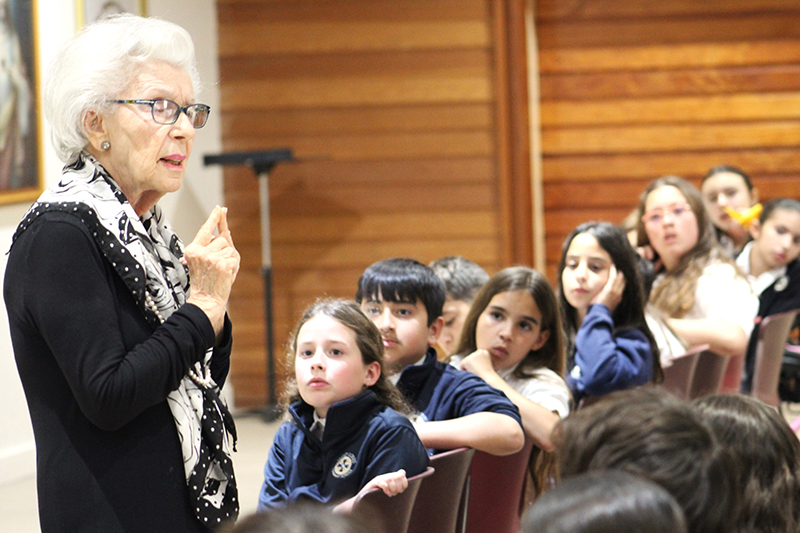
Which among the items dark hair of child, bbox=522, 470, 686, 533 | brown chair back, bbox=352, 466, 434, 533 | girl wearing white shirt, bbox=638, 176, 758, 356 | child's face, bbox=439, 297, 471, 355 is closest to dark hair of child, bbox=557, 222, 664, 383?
girl wearing white shirt, bbox=638, 176, 758, 356

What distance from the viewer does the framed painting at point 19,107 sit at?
4.30 m

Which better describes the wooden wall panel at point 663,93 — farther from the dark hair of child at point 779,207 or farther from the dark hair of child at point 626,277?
the dark hair of child at point 626,277

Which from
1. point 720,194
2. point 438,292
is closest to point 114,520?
point 438,292

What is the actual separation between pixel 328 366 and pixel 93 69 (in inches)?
32.1

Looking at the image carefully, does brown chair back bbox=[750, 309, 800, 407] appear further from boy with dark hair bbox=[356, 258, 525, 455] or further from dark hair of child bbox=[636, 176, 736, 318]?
boy with dark hair bbox=[356, 258, 525, 455]

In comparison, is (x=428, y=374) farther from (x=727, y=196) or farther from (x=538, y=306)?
(x=727, y=196)

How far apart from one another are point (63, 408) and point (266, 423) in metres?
4.29

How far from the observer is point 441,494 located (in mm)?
1764

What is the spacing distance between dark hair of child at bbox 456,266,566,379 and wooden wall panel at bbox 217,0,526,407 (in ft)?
11.1

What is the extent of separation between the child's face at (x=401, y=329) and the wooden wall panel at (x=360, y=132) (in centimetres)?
363

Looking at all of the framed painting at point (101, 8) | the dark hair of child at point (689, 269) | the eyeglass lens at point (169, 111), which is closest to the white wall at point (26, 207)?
the framed painting at point (101, 8)

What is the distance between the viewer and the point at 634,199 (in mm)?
6176

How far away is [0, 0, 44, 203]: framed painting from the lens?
4301 mm

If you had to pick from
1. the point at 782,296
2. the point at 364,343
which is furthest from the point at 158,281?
the point at 782,296
